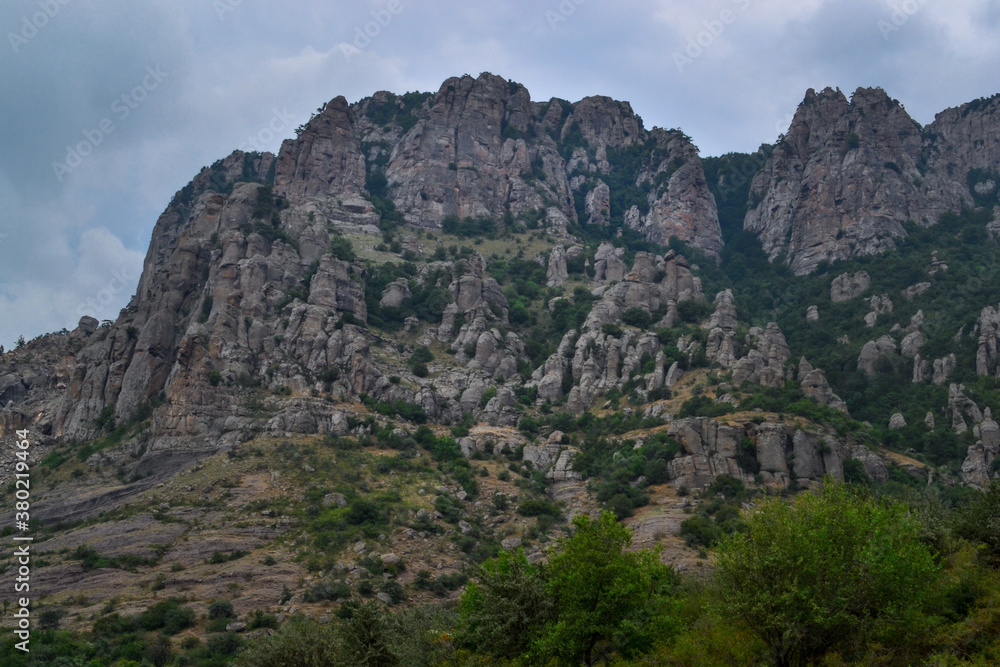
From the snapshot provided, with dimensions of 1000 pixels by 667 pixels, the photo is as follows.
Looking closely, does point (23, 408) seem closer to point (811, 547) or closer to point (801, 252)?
point (811, 547)

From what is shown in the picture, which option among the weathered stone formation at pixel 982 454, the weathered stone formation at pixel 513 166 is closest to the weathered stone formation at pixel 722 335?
the weathered stone formation at pixel 982 454

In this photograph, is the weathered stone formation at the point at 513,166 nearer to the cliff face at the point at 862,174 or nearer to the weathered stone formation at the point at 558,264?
the cliff face at the point at 862,174

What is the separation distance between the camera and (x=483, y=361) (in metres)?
85.7

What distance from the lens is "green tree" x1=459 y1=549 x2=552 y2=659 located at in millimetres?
28172

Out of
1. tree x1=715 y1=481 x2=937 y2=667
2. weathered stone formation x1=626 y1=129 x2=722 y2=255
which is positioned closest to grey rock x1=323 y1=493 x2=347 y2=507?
tree x1=715 y1=481 x2=937 y2=667

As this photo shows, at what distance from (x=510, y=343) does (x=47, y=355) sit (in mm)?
57314

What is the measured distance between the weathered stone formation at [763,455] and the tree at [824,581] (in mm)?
37423

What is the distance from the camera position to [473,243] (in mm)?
122375

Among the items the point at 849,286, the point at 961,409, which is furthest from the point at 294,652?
the point at 849,286

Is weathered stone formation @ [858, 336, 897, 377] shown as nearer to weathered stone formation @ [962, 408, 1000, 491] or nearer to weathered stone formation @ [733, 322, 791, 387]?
weathered stone formation @ [733, 322, 791, 387]

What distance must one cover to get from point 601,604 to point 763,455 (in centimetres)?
3816

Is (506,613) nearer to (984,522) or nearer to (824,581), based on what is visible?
(824,581)

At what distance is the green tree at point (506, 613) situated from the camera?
2817cm

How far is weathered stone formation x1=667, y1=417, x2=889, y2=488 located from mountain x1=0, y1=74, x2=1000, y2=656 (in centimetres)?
26
